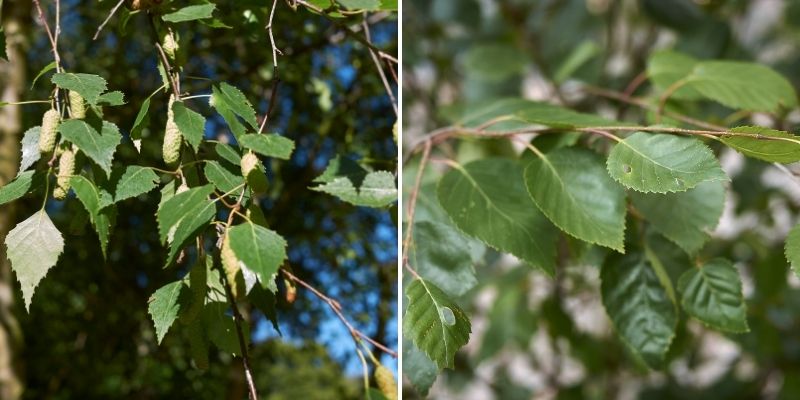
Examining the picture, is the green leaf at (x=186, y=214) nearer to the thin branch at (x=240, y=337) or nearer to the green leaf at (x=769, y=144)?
the thin branch at (x=240, y=337)

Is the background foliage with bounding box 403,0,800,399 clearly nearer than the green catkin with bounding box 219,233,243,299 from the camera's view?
No

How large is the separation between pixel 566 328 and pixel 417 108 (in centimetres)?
38

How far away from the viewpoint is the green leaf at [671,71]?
50cm

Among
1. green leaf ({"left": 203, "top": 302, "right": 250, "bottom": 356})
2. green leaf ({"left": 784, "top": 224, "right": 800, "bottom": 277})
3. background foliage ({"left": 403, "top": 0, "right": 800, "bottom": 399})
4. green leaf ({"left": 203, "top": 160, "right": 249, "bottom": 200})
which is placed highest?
green leaf ({"left": 784, "top": 224, "right": 800, "bottom": 277})

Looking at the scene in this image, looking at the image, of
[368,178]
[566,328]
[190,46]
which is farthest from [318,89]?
[566,328]

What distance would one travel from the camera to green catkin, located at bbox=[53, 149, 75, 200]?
31cm

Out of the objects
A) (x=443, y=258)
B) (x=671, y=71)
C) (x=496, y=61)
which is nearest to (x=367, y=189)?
(x=443, y=258)

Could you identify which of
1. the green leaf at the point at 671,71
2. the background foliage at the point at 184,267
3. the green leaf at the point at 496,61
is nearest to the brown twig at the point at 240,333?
the background foliage at the point at 184,267

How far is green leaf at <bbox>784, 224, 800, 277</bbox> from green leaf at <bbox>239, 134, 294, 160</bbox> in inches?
7.9

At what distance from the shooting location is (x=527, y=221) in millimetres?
371

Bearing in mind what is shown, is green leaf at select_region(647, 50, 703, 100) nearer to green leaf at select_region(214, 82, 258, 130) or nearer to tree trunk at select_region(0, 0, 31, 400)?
green leaf at select_region(214, 82, 258, 130)

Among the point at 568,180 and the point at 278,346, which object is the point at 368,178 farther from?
the point at 278,346

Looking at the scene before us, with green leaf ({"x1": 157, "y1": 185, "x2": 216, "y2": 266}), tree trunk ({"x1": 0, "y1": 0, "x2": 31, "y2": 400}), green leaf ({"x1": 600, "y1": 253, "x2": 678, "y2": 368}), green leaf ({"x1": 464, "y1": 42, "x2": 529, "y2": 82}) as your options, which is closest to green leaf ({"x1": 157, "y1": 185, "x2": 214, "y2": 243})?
green leaf ({"x1": 157, "y1": 185, "x2": 216, "y2": 266})

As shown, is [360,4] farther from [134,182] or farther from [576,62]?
[576,62]
